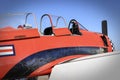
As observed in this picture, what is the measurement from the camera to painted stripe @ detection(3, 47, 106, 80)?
4763mm

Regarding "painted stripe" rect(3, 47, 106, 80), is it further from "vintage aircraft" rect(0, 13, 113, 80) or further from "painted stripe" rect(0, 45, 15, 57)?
"painted stripe" rect(0, 45, 15, 57)

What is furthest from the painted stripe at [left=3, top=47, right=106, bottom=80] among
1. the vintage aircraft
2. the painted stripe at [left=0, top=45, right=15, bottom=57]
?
the painted stripe at [left=0, top=45, right=15, bottom=57]

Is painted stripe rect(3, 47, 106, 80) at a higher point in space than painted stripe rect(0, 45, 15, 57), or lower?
lower

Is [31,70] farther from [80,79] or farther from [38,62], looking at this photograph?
[80,79]

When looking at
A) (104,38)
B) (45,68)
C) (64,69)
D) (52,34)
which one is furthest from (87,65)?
(104,38)

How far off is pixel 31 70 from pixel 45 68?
26 centimetres

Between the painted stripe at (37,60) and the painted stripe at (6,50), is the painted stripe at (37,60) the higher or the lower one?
the lower one

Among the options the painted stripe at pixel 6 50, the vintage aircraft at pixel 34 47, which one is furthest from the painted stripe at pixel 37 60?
the painted stripe at pixel 6 50

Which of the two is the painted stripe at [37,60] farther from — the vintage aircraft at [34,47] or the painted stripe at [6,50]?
the painted stripe at [6,50]

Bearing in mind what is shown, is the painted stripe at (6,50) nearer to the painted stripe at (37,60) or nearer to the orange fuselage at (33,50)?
the orange fuselage at (33,50)

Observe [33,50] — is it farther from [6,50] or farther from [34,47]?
[6,50]

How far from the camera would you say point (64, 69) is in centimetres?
393

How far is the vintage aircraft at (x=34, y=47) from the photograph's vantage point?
15.6 ft

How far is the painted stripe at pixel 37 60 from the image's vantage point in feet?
15.6
